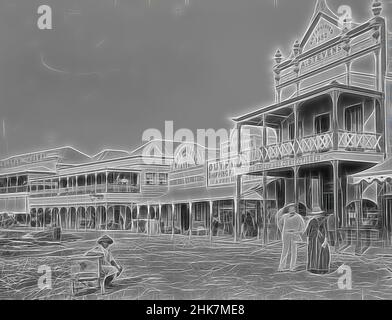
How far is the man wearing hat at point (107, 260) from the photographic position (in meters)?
11.3

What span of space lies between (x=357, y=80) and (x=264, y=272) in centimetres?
435

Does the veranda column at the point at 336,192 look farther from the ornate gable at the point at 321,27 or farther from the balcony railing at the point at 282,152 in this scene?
the ornate gable at the point at 321,27

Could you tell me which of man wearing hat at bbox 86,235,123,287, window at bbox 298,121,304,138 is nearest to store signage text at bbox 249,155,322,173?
window at bbox 298,121,304,138

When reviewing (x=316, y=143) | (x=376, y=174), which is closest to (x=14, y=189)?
(x=316, y=143)

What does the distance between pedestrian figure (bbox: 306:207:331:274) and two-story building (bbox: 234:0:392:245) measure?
0.28 metres

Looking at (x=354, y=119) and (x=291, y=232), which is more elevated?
(x=354, y=119)

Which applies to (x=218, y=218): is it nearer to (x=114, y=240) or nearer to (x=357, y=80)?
(x=114, y=240)

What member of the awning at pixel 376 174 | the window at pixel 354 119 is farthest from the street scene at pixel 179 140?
the awning at pixel 376 174

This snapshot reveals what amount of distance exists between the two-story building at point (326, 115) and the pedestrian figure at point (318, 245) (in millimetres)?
276

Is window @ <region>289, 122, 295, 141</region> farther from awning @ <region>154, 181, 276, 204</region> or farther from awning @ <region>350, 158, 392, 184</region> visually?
awning @ <region>350, 158, 392, 184</region>

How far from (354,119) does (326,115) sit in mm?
563

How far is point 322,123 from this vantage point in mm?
11328

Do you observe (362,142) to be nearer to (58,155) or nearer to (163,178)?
(163,178)

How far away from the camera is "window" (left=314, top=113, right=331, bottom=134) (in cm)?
1124
